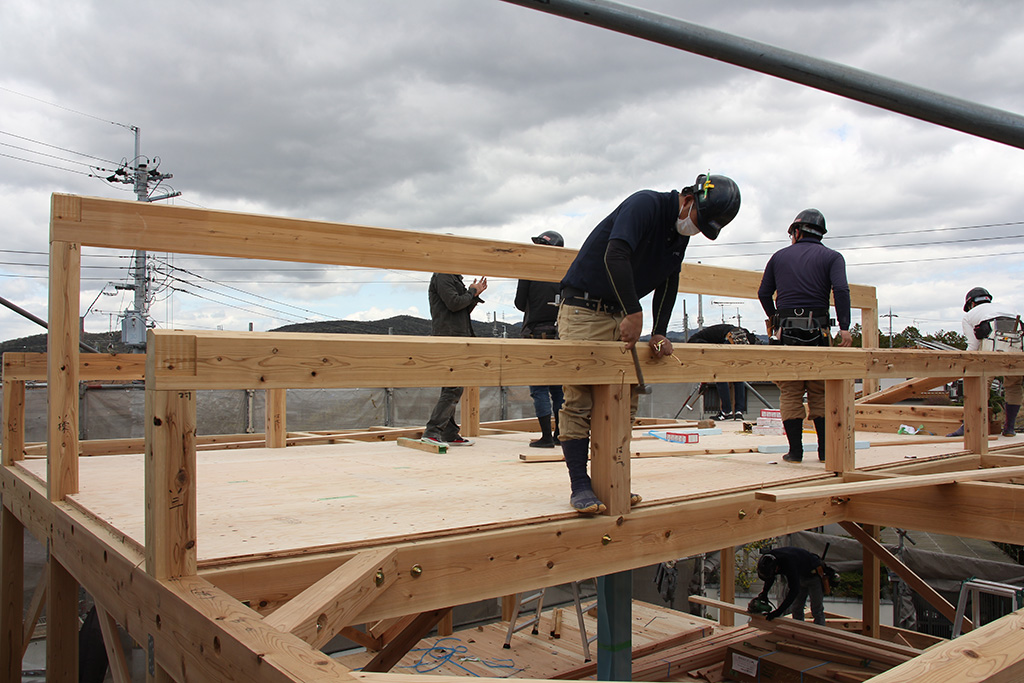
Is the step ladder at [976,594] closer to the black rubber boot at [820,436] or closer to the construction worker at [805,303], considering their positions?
the black rubber boot at [820,436]

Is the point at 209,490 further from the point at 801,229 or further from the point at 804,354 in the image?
the point at 801,229

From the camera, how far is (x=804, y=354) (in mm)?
4168

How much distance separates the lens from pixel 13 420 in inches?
199

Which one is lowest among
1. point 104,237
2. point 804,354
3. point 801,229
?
point 804,354

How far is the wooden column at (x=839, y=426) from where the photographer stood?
15.1ft

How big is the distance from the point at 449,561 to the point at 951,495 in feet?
10.9

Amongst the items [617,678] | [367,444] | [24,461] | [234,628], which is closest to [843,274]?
[617,678]

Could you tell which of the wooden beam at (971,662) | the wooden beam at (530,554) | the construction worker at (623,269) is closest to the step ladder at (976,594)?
the wooden beam at (530,554)

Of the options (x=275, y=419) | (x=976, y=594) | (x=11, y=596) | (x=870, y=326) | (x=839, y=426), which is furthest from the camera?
(x=870, y=326)

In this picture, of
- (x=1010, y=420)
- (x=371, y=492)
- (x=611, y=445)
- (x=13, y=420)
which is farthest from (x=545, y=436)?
(x=1010, y=420)

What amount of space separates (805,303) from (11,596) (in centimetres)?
603

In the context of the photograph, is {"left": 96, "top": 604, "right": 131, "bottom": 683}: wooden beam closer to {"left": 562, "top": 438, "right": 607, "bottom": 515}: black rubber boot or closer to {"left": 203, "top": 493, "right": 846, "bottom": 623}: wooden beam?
{"left": 203, "top": 493, "right": 846, "bottom": 623}: wooden beam

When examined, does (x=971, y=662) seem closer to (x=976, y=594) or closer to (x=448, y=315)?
(x=448, y=315)

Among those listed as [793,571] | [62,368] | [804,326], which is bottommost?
[793,571]
